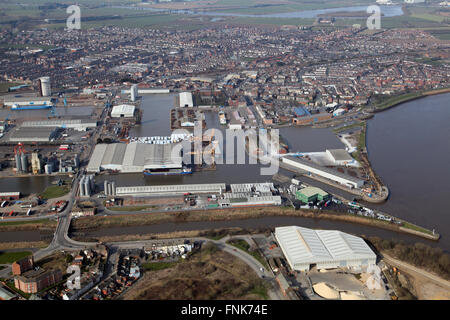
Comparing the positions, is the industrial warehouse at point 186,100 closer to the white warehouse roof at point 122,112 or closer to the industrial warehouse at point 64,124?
the white warehouse roof at point 122,112

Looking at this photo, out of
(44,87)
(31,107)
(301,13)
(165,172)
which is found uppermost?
(301,13)

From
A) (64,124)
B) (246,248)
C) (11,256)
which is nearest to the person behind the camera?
(11,256)

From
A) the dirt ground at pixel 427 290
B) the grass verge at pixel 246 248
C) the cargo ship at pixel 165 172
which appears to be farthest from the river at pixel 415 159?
the cargo ship at pixel 165 172

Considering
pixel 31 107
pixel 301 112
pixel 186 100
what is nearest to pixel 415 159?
pixel 301 112

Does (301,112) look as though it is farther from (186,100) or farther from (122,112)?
(122,112)

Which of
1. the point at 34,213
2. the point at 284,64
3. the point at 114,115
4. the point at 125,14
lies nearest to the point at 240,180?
the point at 34,213

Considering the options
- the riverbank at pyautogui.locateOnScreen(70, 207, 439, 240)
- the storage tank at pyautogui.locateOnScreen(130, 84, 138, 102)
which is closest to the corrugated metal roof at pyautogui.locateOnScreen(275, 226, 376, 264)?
the riverbank at pyautogui.locateOnScreen(70, 207, 439, 240)
